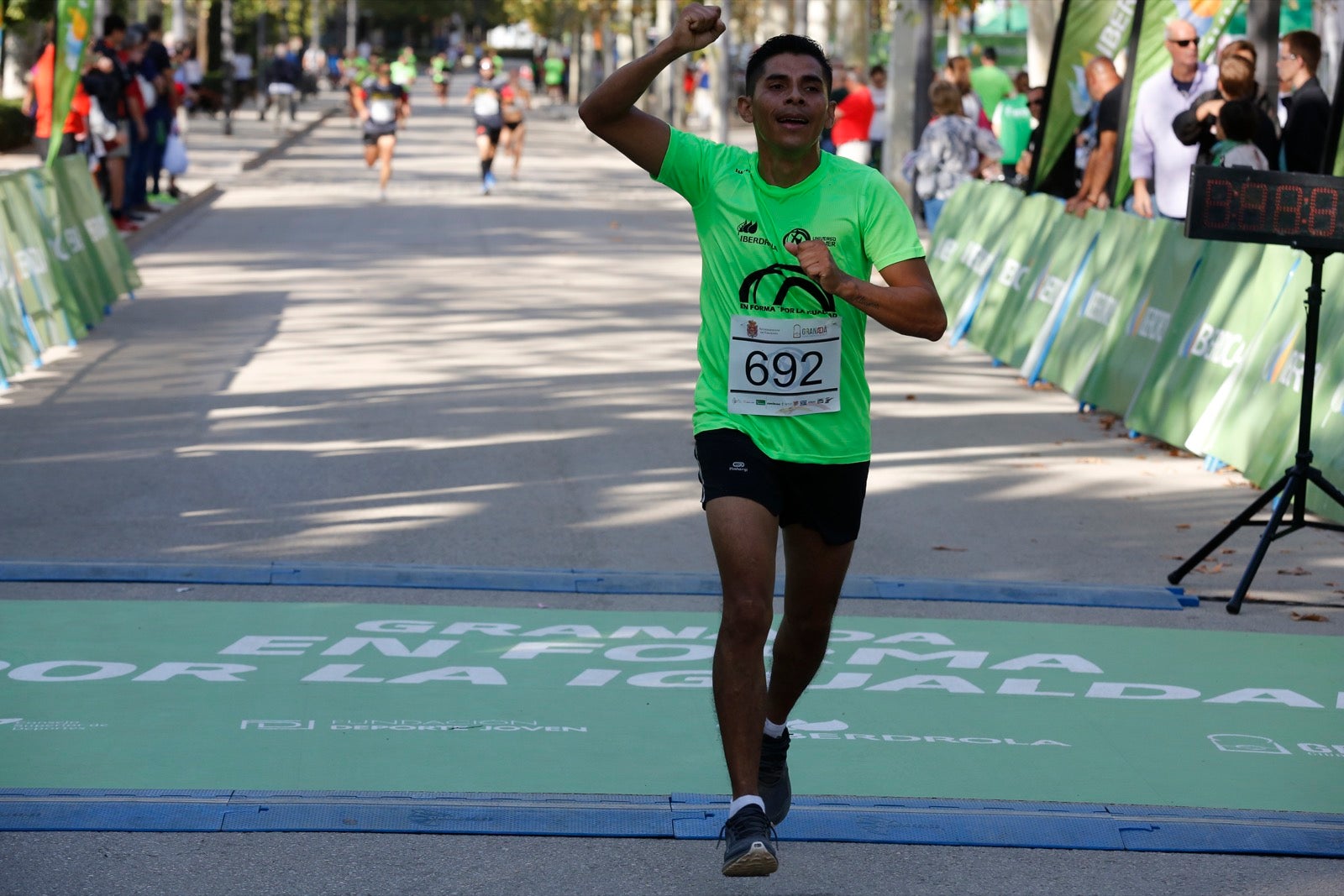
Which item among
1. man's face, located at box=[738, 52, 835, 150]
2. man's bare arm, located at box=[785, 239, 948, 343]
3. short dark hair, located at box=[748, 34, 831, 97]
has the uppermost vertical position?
short dark hair, located at box=[748, 34, 831, 97]

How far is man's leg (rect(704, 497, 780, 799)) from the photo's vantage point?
4.64m

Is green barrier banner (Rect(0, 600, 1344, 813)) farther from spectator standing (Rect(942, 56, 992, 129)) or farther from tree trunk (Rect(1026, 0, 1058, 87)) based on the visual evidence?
tree trunk (Rect(1026, 0, 1058, 87))

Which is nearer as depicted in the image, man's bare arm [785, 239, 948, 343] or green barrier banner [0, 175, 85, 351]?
man's bare arm [785, 239, 948, 343]

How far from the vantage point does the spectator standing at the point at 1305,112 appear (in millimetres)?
11867

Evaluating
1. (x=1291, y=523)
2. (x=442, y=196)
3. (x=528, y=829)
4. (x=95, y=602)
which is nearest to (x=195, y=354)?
(x=95, y=602)

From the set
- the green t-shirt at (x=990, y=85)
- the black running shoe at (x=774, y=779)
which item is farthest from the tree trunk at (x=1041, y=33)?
the black running shoe at (x=774, y=779)

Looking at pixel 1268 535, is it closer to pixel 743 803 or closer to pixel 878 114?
pixel 743 803

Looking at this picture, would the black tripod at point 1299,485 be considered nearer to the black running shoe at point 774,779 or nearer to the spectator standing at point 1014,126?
the black running shoe at point 774,779

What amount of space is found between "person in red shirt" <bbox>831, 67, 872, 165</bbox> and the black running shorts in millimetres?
19524

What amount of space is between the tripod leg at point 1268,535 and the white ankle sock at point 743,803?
12.4 feet

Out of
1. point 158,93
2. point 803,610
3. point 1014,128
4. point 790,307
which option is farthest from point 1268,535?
point 158,93

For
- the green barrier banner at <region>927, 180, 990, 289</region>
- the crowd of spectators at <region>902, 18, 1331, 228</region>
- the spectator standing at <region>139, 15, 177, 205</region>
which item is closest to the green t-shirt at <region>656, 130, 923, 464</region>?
the crowd of spectators at <region>902, 18, 1331, 228</region>

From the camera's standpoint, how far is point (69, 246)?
14.8 meters

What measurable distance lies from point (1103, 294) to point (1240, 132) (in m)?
1.71
